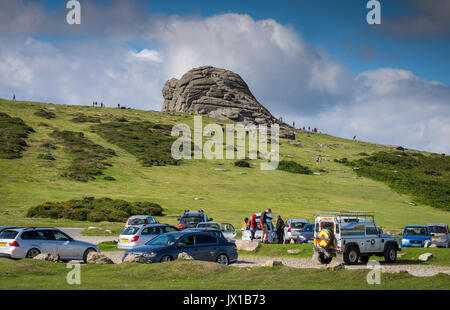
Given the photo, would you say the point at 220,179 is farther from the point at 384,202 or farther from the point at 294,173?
the point at 384,202

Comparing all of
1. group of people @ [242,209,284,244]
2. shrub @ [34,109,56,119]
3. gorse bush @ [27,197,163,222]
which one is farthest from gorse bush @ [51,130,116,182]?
group of people @ [242,209,284,244]

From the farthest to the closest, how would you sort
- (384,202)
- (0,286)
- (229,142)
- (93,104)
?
(93,104)
(229,142)
(384,202)
(0,286)

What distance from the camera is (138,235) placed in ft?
86.6

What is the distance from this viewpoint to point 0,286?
14.4 meters

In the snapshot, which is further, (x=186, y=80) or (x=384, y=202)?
(x=186, y=80)

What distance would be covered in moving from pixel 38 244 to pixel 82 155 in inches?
2285

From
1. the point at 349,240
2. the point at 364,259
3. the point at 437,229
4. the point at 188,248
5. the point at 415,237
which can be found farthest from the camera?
the point at 437,229

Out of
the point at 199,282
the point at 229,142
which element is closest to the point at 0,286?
the point at 199,282

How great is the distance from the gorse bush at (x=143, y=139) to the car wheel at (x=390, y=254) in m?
59.6

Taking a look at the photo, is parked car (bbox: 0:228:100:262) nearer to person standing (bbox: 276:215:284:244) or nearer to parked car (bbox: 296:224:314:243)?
person standing (bbox: 276:215:284:244)

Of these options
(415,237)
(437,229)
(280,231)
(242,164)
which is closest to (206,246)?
(280,231)

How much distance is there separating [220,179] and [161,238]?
5291 centimetres

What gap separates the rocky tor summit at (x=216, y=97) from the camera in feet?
498

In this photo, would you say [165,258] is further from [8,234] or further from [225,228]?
[225,228]
